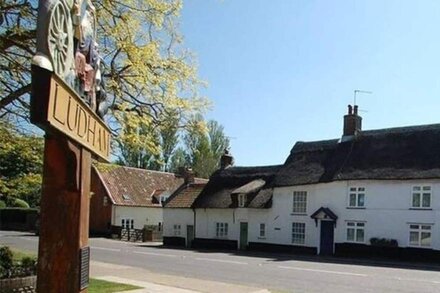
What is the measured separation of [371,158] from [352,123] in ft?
14.3

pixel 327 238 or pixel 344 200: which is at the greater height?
pixel 344 200

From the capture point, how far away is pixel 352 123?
1655 inches

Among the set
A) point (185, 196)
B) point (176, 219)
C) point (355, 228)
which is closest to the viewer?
point (355, 228)

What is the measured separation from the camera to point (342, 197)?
38500mm

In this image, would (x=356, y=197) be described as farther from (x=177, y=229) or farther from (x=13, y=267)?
(x=13, y=267)

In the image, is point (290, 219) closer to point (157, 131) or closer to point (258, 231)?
point (258, 231)

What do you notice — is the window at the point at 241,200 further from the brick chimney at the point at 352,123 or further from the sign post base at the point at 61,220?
the sign post base at the point at 61,220

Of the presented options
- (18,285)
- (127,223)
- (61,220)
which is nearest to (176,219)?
(127,223)

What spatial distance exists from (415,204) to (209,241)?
19.1 metres

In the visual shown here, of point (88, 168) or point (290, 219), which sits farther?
point (290, 219)

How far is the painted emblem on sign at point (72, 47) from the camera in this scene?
14.8 ft

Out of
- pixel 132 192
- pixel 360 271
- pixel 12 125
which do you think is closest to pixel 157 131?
pixel 12 125

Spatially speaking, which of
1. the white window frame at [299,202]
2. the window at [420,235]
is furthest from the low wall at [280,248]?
the window at [420,235]

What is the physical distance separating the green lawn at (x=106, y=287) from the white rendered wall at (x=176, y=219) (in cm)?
3247
